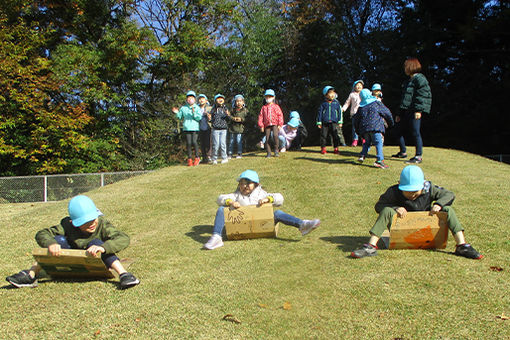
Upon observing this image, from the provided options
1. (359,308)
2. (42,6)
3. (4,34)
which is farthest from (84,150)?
(359,308)

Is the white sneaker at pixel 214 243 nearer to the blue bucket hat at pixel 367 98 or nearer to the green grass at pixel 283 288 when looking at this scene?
the green grass at pixel 283 288

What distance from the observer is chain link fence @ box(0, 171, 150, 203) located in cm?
1377

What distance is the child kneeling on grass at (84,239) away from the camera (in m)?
4.73

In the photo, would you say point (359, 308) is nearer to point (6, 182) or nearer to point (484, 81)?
point (6, 182)

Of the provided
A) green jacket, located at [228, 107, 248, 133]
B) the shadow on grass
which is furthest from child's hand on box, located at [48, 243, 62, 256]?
green jacket, located at [228, 107, 248, 133]

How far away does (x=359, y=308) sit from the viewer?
397 cm

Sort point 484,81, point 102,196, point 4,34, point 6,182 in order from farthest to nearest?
1. point 484,81
2. point 4,34
3. point 6,182
4. point 102,196

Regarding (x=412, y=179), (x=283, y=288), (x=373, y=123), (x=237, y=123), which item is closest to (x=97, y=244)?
(x=283, y=288)

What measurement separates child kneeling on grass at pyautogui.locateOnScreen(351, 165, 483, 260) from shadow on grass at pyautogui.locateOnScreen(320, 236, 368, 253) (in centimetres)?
48

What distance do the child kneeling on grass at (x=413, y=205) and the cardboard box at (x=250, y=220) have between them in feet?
4.55

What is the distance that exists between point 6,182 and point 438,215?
13.4 metres

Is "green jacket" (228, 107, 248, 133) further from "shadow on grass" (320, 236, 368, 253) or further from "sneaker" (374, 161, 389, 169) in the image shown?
"shadow on grass" (320, 236, 368, 253)

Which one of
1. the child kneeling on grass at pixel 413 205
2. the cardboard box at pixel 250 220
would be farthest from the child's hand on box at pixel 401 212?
the cardboard box at pixel 250 220

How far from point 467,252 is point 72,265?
464 cm
